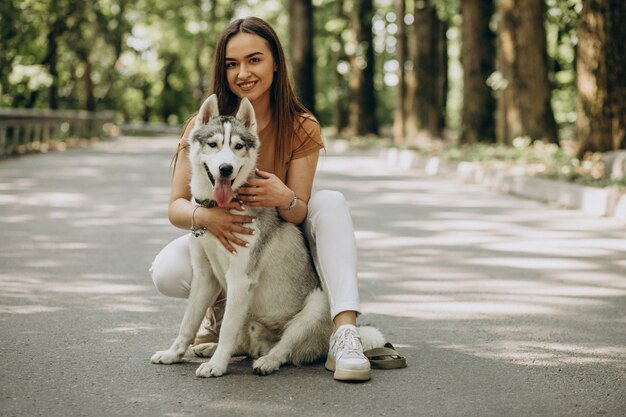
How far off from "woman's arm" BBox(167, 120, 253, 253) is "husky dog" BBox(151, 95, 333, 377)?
0.18 ft

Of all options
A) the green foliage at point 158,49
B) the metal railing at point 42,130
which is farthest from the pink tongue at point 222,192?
the metal railing at point 42,130

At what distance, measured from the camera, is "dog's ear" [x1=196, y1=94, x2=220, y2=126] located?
4.55 metres

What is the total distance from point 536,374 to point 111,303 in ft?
10.4

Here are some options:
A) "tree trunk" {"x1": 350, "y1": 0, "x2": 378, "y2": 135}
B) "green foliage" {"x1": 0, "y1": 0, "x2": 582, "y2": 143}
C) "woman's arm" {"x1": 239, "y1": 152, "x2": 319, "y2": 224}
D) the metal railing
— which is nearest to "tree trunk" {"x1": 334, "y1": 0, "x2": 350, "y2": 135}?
"green foliage" {"x1": 0, "y1": 0, "x2": 582, "y2": 143}

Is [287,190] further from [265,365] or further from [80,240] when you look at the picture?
[80,240]

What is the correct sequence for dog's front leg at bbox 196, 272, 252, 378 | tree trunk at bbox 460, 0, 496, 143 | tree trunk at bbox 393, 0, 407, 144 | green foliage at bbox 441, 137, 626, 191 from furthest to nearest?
tree trunk at bbox 393, 0, 407, 144, tree trunk at bbox 460, 0, 496, 143, green foliage at bbox 441, 137, 626, 191, dog's front leg at bbox 196, 272, 252, 378

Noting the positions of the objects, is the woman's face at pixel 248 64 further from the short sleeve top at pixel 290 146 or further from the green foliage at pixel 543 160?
the green foliage at pixel 543 160

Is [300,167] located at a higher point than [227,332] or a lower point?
higher

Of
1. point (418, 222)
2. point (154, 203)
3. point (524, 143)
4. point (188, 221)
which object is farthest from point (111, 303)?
point (524, 143)

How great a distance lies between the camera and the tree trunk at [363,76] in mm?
31453

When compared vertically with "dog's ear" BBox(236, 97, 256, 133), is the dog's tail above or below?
below

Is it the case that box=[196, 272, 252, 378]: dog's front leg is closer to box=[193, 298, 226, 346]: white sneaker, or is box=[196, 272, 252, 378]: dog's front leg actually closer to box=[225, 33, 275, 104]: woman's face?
box=[193, 298, 226, 346]: white sneaker

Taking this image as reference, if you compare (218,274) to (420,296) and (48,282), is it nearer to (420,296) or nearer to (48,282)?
(420,296)

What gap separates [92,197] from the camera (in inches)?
537
